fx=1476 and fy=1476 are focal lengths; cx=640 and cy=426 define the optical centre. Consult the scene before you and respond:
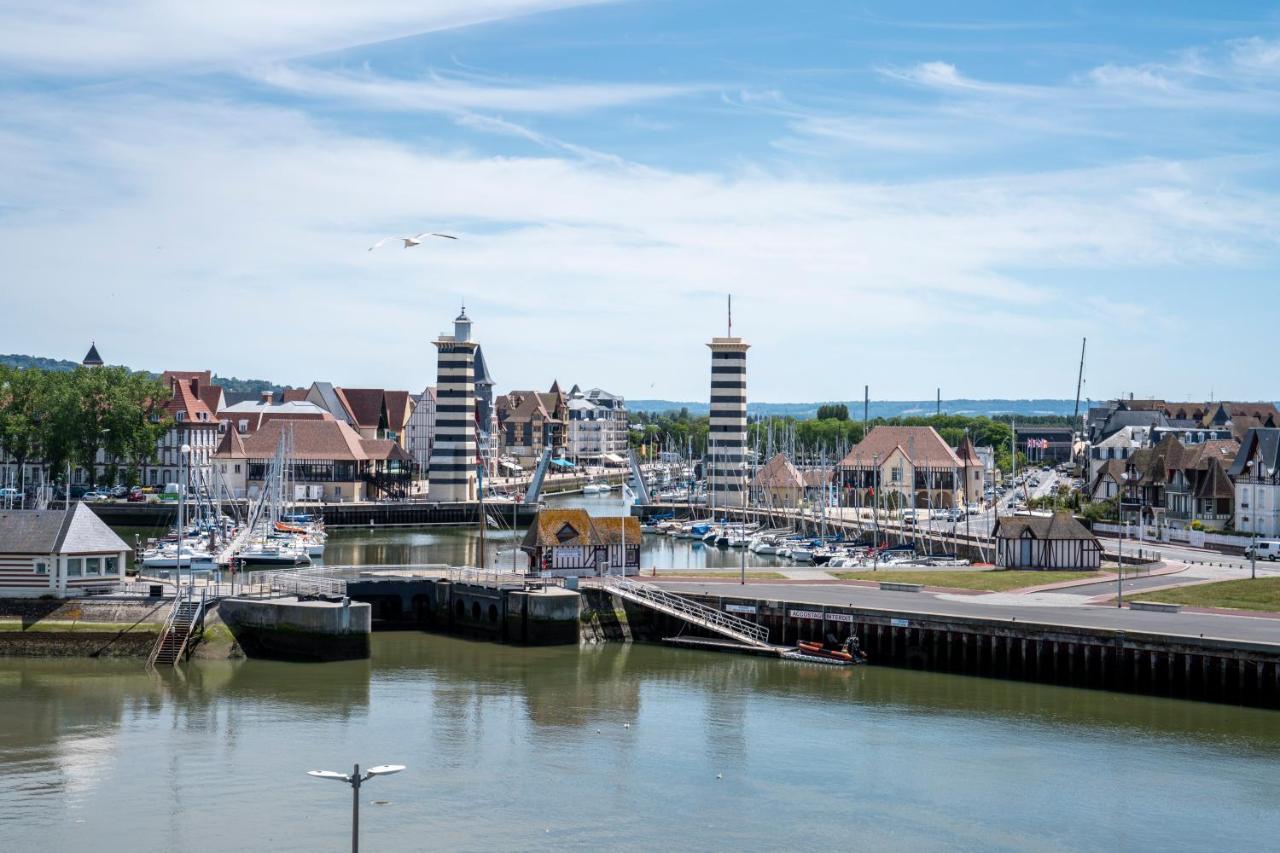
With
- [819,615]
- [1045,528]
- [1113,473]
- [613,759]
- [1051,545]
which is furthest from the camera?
[1113,473]

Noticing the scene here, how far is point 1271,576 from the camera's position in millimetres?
69188

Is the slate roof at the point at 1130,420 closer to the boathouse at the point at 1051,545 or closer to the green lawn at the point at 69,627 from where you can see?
the boathouse at the point at 1051,545

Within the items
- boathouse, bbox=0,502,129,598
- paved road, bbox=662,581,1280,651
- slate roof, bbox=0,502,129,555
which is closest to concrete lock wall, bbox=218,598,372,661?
boathouse, bbox=0,502,129,598

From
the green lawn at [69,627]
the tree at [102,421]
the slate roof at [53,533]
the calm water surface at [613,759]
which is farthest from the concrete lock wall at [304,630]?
the tree at [102,421]

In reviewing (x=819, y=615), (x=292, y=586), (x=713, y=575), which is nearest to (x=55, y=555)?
(x=292, y=586)

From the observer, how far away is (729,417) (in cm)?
14100

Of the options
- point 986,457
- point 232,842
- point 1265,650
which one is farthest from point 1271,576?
point 986,457

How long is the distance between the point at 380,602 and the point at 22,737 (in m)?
23.6

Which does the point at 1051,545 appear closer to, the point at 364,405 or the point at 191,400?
the point at 191,400

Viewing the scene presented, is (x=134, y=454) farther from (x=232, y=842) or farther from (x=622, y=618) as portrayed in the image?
(x=232, y=842)

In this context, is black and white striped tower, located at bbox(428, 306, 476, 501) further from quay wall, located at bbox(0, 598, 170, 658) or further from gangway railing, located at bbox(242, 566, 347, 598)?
quay wall, located at bbox(0, 598, 170, 658)

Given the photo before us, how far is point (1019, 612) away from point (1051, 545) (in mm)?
15296

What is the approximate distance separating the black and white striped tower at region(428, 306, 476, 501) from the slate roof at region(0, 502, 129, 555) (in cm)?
8247

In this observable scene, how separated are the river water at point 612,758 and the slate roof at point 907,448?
8109 centimetres
